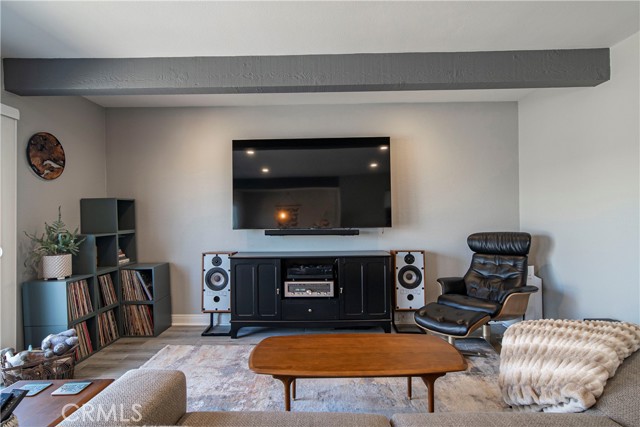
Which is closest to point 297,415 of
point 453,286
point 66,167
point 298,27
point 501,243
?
point 298,27

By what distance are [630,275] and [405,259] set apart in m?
1.74

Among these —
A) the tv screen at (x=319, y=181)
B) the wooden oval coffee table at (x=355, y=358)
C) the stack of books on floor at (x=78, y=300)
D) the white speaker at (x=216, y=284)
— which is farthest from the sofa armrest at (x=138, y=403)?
the tv screen at (x=319, y=181)

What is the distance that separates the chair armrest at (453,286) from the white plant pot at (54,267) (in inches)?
134

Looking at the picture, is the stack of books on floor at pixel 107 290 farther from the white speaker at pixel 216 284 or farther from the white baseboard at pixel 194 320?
the white speaker at pixel 216 284

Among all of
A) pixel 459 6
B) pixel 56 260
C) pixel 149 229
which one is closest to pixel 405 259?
pixel 459 6

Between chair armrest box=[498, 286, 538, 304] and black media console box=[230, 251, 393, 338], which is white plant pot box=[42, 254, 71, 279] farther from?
chair armrest box=[498, 286, 538, 304]

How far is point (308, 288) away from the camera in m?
3.25

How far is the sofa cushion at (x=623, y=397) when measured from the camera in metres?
1.11

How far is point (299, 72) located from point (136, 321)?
9.71 feet

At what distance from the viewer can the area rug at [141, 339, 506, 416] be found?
6.66 feet

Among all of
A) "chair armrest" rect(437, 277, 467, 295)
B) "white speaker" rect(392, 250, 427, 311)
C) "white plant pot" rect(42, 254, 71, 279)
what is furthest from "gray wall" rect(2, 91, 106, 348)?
"chair armrest" rect(437, 277, 467, 295)

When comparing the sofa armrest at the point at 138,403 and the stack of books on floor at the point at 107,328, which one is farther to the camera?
the stack of books on floor at the point at 107,328

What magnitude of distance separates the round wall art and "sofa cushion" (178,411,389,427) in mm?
2675

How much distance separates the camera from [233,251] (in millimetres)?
3617
